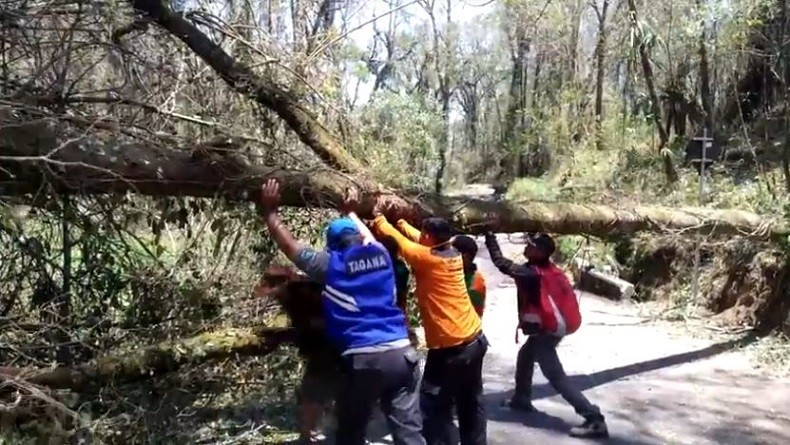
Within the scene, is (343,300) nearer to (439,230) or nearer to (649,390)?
(439,230)

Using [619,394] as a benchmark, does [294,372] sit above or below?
above

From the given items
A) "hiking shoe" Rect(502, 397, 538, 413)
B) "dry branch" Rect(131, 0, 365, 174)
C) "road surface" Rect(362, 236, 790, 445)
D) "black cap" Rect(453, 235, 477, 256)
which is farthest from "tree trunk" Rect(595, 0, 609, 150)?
"black cap" Rect(453, 235, 477, 256)

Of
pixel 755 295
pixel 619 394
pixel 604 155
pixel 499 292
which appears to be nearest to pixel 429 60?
pixel 604 155

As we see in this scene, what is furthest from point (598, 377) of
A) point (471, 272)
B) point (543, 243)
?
point (471, 272)

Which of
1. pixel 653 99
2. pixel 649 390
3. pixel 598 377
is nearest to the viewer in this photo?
pixel 649 390

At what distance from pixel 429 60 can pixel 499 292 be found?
35.1 meters

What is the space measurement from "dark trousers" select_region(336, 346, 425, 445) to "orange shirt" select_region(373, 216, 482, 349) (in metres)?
0.45

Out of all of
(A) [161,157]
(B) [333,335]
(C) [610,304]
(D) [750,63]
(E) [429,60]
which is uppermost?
(E) [429,60]

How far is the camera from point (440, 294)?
19.4 ft

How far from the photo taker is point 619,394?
29.6 feet

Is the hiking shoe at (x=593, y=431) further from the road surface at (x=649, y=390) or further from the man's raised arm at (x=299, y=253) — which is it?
the man's raised arm at (x=299, y=253)

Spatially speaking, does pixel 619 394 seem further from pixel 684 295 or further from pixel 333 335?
pixel 684 295

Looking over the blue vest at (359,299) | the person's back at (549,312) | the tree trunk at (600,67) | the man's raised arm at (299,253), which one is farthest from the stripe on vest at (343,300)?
the tree trunk at (600,67)

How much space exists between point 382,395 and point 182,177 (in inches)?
76.7
